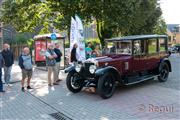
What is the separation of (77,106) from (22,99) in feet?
7.43

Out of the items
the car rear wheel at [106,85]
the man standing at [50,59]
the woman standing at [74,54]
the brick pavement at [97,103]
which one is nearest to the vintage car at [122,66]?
the car rear wheel at [106,85]

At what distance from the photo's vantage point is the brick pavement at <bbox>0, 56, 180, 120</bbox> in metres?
7.28

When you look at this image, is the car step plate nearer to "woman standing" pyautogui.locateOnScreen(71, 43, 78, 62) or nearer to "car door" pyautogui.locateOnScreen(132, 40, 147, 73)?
"car door" pyautogui.locateOnScreen(132, 40, 147, 73)

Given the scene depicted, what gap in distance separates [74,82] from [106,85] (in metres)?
1.53

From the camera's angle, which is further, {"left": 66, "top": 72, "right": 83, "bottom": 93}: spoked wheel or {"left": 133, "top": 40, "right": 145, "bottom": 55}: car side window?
{"left": 133, "top": 40, "right": 145, "bottom": 55}: car side window

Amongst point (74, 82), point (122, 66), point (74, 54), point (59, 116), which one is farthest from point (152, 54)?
point (59, 116)

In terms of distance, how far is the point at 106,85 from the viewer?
906 centimetres

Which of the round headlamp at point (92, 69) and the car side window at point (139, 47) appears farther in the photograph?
the car side window at point (139, 47)

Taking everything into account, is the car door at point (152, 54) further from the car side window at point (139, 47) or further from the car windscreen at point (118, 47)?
the car windscreen at point (118, 47)

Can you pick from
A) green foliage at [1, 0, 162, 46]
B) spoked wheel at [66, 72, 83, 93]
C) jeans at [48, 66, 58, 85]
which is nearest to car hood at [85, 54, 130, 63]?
spoked wheel at [66, 72, 83, 93]

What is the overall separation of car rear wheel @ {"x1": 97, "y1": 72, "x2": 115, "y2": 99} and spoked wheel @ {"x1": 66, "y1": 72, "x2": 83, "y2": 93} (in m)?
1.31

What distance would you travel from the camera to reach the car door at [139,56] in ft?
34.1

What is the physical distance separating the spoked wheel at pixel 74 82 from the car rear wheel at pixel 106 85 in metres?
1.31

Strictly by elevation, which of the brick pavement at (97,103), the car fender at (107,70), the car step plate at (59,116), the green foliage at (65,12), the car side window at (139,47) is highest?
the green foliage at (65,12)
